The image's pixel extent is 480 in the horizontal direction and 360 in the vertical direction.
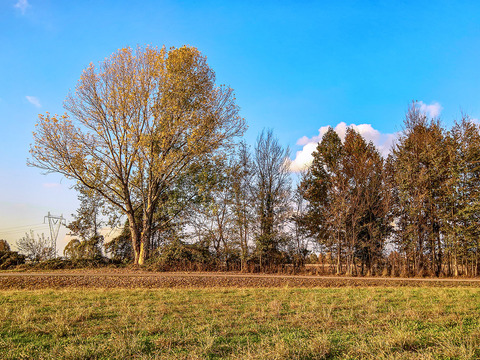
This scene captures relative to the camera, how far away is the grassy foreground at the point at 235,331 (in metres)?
4.45

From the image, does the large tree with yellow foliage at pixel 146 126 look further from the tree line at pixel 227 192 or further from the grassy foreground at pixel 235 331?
the grassy foreground at pixel 235 331

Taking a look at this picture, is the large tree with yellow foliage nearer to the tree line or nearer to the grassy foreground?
the tree line

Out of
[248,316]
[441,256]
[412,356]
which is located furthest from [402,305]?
[441,256]

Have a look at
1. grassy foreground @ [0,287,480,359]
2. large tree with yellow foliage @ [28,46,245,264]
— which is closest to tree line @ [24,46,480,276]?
large tree with yellow foliage @ [28,46,245,264]

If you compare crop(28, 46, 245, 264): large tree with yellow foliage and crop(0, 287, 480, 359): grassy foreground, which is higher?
crop(28, 46, 245, 264): large tree with yellow foliage

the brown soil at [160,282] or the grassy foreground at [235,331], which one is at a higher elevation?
the grassy foreground at [235,331]

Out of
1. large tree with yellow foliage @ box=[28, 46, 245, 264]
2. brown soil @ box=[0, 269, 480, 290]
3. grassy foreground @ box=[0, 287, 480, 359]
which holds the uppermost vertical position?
large tree with yellow foliage @ box=[28, 46, 245, 264]

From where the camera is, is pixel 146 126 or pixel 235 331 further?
pixel 146 126

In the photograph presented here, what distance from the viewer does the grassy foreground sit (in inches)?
175

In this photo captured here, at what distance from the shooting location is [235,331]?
5672 millimetres

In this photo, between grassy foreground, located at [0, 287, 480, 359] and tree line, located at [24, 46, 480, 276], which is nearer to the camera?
grassy foreground, located at [0, 287, 480, 359]

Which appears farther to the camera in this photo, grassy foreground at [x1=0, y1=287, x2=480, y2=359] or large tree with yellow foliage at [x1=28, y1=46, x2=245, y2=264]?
large tree with yellow foliage at [x1=28, y1=46, x2=245, y2=264]

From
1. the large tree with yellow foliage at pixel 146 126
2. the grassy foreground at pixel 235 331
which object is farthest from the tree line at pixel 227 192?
the grassy foreground at pixel 235 331

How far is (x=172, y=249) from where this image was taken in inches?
819
